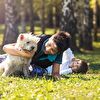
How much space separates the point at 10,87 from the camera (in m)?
Result: 10.4

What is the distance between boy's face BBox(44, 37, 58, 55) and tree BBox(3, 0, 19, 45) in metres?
15.9

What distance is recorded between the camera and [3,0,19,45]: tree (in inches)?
1083

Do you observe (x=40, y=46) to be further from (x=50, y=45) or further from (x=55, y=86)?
(x=55, y=86)

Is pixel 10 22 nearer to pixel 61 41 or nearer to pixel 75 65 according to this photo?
pixel 75 65

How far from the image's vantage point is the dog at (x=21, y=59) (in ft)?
36.8

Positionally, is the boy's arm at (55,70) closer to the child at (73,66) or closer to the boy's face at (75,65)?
the child at (73,66)

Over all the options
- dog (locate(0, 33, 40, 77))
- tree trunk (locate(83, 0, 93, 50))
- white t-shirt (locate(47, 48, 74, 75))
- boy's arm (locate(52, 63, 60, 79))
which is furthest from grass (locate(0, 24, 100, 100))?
tree trunk (locate(83, 0, 93, 50))

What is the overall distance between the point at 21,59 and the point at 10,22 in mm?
16437

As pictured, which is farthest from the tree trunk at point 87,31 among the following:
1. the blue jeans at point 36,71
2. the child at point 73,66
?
the blue jeans at point 36,71

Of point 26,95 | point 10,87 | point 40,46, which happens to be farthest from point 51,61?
point 26,95

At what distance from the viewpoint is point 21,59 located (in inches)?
464

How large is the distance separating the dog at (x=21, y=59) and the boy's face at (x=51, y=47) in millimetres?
281

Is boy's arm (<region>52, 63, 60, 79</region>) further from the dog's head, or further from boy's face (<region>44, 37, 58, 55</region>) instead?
the dog's head

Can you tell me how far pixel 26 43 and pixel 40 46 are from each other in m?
1.07
